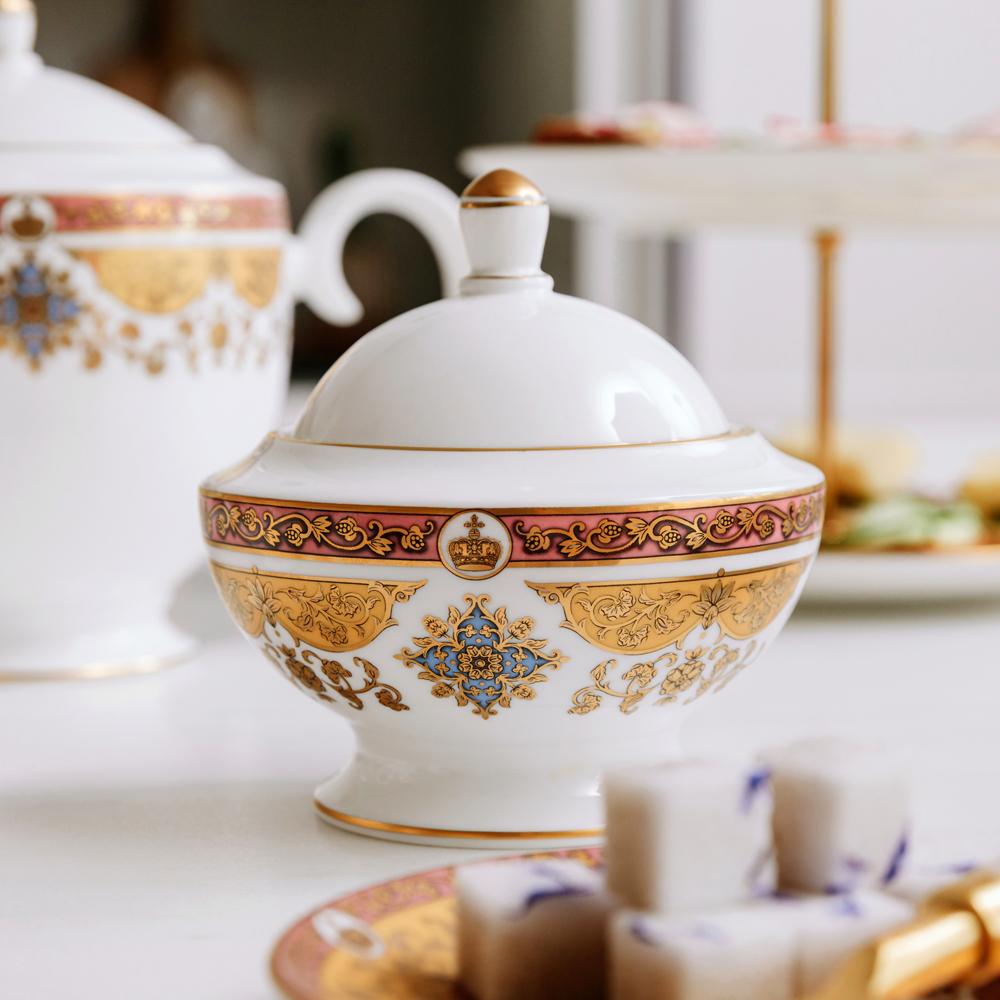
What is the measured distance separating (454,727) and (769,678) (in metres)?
0.32

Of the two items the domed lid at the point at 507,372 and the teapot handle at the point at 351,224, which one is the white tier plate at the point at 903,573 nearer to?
the teapot handle at the point at 351,224

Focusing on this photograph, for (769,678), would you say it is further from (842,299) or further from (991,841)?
(842,299)

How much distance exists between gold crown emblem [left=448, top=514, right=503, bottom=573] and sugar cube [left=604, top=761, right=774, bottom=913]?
15 centimetres

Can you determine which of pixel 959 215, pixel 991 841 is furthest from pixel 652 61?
pixel 991 841

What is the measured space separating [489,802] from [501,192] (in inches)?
8.1

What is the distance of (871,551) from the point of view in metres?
1.02

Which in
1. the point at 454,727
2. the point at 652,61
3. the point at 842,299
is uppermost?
the point at 652,61

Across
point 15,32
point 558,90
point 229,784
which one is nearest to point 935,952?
point 229,784

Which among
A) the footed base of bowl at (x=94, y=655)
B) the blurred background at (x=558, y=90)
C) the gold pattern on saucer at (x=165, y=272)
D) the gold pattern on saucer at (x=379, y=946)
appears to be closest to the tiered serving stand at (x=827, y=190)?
the gold pattern on saucer at (x=165, y=272)

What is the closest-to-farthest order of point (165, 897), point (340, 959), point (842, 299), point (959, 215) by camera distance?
point (340, 959)
point (165, 897)
point (959, 215)
point (842, 299)

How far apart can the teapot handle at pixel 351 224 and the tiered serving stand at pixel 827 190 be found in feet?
0.12

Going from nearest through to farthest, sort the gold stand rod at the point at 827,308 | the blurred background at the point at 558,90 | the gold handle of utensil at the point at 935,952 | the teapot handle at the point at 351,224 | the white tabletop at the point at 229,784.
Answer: the gold handle of utensil at the point at 935,952 → the white tabletop at the point at 229,784 → the teapot handle at the point at 351,224 → the gold stand rod at the point at 827,308 → the blurred background at the point at 558,90

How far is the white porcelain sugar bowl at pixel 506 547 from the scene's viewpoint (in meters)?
0.57

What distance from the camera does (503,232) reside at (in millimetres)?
624
